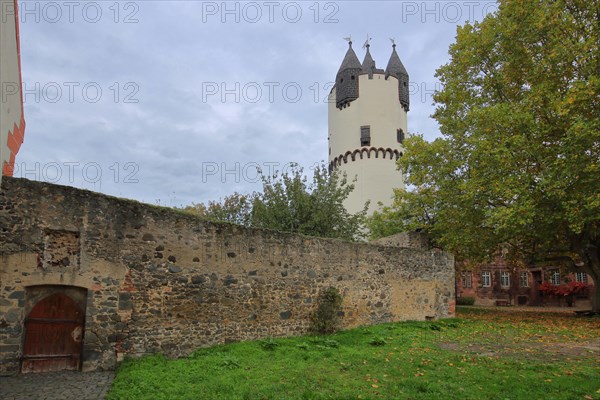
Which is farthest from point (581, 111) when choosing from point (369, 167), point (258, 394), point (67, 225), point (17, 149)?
point (369, 167)

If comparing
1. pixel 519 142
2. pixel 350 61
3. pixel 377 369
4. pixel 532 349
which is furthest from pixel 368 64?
pixel 377 369

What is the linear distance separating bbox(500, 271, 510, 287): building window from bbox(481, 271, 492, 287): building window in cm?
87

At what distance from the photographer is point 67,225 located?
8227 mm

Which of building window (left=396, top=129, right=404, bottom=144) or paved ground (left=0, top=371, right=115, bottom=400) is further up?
building window (left=396, top=129, right=404, bottom=144)

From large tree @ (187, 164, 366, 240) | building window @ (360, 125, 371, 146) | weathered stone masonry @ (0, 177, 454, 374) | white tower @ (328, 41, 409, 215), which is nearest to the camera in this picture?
weathered stone masonry @ (0, 177, 454, 374)

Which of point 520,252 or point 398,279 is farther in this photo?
point 520,252

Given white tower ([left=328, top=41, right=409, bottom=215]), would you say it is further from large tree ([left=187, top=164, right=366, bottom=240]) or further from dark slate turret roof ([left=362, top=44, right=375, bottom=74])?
large tree ([left=187, top=164, right=366, bottom=240])

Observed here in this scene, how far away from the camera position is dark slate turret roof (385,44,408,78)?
1563 inches

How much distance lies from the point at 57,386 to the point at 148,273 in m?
2.67

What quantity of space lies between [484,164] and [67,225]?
13.5 metres

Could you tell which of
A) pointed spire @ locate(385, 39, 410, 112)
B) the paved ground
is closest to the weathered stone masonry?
the paved ground

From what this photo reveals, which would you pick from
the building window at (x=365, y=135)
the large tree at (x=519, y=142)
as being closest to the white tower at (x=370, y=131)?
the building window at (x=365, y=135)

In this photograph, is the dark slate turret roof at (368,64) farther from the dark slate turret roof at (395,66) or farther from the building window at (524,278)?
the building window at (524,278)

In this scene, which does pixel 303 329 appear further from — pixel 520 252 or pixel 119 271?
pixel 520 252
